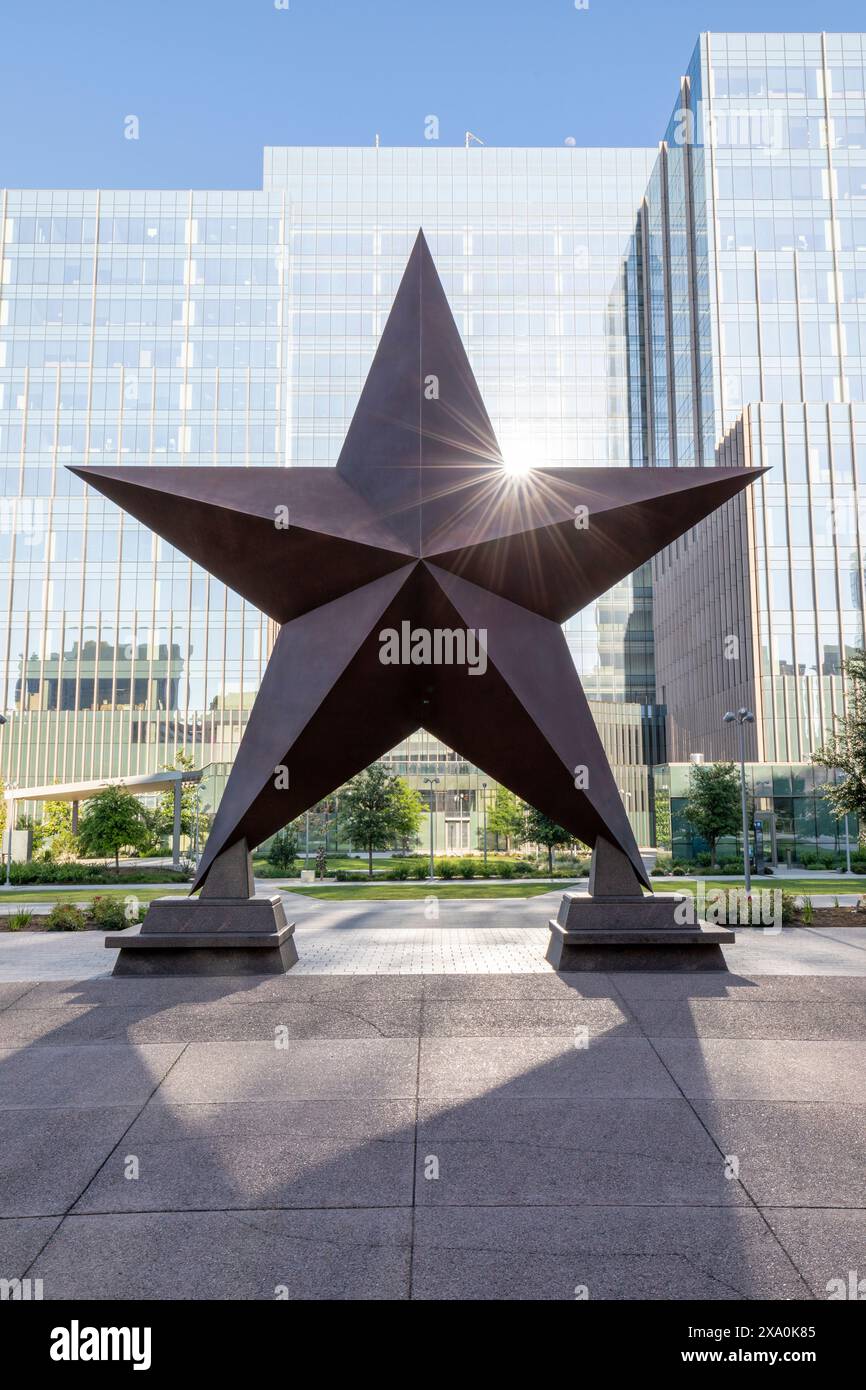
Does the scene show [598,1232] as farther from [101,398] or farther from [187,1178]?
Answer: [101,398]

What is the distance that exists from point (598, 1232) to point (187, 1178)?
2.81 metres

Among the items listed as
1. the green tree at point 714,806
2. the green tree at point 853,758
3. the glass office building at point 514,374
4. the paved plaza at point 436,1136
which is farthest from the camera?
the glass office building at point 514,374

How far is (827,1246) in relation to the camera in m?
4.82

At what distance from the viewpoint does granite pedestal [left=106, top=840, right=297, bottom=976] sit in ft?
39.1

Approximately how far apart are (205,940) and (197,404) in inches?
2854

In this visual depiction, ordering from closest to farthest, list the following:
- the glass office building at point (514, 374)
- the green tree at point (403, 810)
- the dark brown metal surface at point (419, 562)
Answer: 1. the dark brown metal surface at point (419, 562)
2. the green tree at point (403, 810)
3. the glass office building at point (514, 374)

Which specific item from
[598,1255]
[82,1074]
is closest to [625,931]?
[82,1074]

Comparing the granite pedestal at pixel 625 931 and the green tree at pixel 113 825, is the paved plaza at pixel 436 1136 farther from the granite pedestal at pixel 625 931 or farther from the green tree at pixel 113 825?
the green tree at pixel 113 825

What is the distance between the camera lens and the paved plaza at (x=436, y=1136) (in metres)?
4.66

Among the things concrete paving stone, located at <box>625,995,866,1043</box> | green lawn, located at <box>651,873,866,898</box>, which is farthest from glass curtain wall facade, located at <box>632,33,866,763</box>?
concrete paving stone, located at <box>625,995,866,1043</box>

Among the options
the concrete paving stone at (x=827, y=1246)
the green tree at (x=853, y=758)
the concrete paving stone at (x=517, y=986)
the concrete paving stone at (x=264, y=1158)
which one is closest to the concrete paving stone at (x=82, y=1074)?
the concrete paving stone at (x=264, y=1158)

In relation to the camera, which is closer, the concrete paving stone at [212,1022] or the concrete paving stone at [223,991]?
the concrete paving stone at [212,1022]

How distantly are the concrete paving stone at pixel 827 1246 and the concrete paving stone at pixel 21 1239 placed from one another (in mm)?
4370

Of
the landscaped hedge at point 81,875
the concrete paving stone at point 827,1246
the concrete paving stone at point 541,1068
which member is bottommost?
the landscaped hedge at point 81,875
